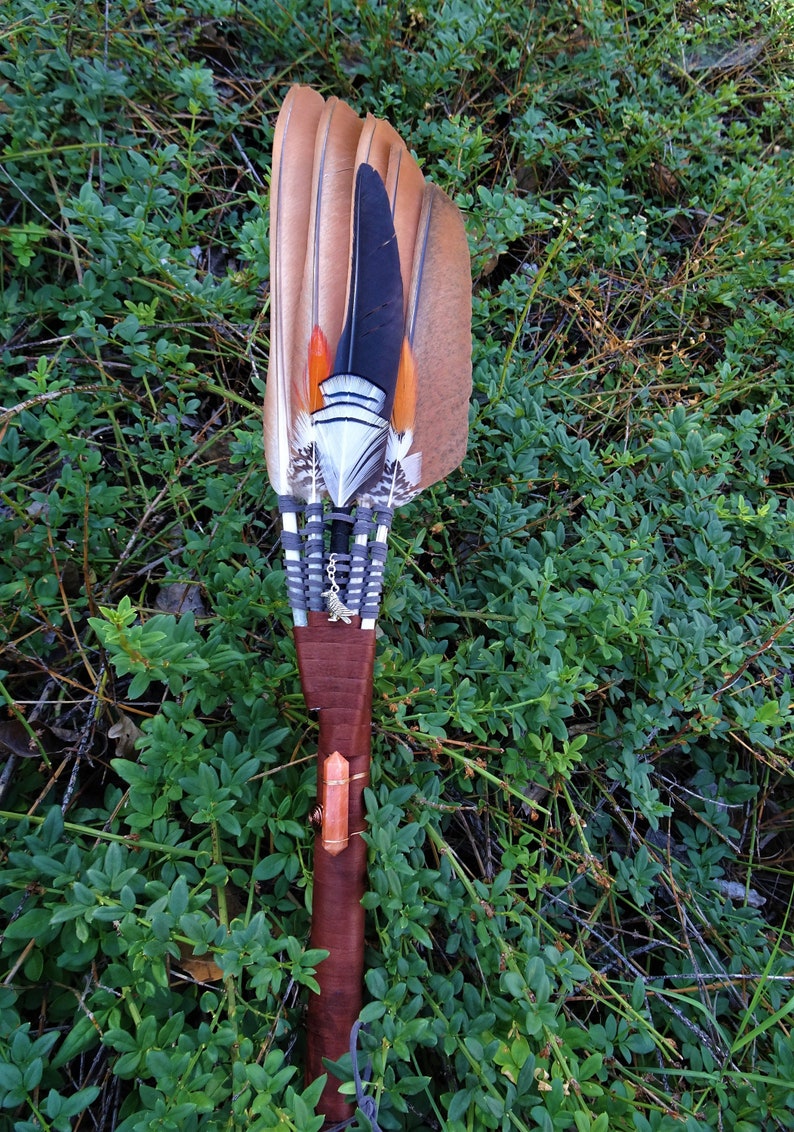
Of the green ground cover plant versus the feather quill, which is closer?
the green ground cover plant

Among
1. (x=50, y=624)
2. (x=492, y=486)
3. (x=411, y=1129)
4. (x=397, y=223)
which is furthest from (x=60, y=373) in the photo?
(x=411, y=1129)

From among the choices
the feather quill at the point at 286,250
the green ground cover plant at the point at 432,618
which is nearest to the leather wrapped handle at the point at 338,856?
the green ground cover plant at the point at 432,618

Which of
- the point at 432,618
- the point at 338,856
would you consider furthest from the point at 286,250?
the point at 338,856

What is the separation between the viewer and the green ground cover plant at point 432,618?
1.07 meters

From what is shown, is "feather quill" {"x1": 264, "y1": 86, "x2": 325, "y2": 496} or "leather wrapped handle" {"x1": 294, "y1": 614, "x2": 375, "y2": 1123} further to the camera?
"feather quill" {"x1": 264, "y1": 86, "x2": 325, "y2": 496}

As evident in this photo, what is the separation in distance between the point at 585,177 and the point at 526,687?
1.90 m

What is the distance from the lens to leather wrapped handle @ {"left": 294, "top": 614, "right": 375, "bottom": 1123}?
3.53ft

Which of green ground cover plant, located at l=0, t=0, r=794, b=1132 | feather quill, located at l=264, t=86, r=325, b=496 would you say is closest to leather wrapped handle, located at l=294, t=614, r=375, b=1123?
green ground cover plant, located at l=0, t=0, r=794, b=1132

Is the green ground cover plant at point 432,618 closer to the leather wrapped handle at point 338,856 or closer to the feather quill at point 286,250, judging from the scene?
the leather wrapped handle at point 338,856

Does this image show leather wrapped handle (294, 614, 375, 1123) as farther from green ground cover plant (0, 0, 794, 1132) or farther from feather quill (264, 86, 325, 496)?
feather quill (264, 86, 325, 496)

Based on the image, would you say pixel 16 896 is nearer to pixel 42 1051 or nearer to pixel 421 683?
pixel 42 1051

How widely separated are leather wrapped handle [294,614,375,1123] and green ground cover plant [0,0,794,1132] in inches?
2.1

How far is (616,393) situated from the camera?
1964 mm

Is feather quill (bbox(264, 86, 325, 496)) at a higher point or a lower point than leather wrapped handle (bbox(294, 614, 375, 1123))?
higher
